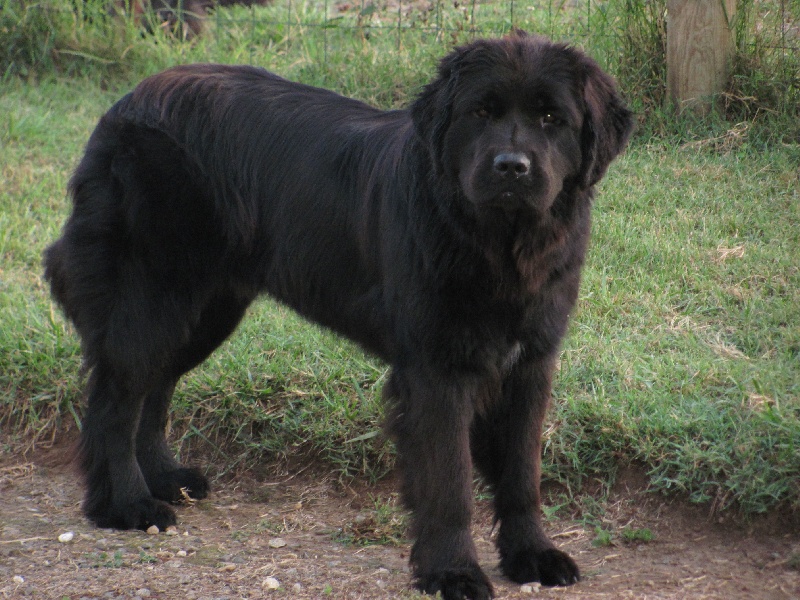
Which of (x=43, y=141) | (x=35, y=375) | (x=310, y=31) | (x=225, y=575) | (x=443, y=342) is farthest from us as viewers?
(x=310, y=31)

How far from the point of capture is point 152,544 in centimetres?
345

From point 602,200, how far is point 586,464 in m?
2.14

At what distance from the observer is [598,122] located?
116 inches

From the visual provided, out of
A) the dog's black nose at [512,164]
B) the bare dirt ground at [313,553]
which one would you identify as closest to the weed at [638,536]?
the bare dirt ground at [313,553]

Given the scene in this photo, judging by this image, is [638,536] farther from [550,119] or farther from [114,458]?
[114,458]

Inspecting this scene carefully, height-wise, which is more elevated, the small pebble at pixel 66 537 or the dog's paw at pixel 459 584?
the dog's paw at pixel 459 584

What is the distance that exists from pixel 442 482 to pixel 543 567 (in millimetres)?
446

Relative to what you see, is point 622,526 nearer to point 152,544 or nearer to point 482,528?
point 482,528

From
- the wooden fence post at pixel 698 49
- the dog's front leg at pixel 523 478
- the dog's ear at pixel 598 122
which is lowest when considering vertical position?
the dog's front leg at pixel 523 478

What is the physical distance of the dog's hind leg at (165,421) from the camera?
3877mm

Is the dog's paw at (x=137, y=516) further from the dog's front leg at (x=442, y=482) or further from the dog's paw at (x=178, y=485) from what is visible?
the dog's front leg at (x=442, y=482)

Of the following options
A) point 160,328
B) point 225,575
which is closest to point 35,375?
point 160,328

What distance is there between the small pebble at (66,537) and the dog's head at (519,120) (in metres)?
1.87

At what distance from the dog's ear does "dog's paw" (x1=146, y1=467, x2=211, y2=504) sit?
196 cm
